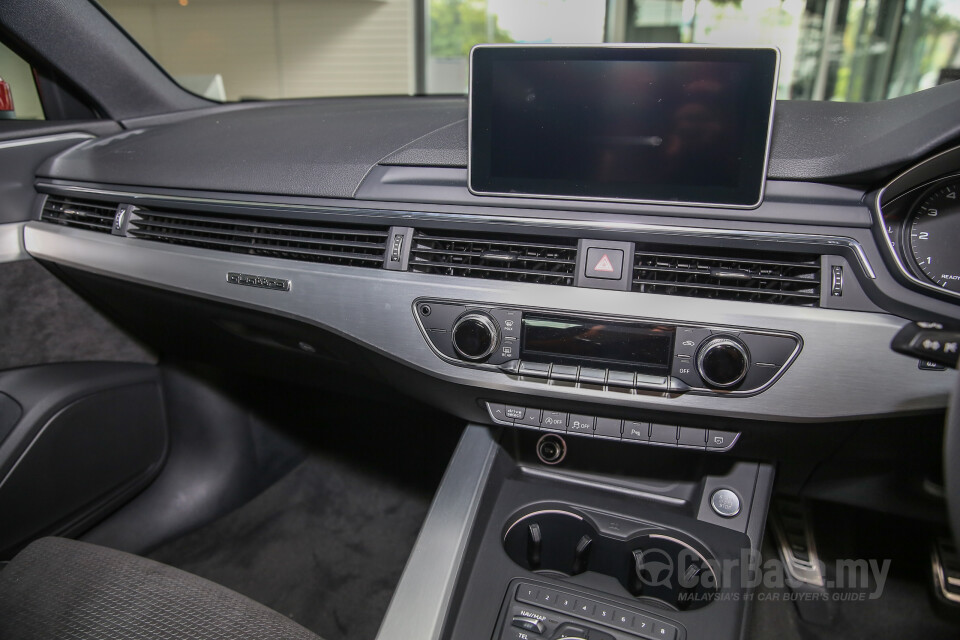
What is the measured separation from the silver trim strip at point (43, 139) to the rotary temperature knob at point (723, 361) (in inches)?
57.9

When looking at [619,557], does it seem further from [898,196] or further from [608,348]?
[898,196]

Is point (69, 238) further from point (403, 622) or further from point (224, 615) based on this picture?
point (403, 622)

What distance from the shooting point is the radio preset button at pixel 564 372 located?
92 cm

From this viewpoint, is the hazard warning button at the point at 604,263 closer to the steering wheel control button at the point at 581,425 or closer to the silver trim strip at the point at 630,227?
the silver trim strip at the point at 630,227

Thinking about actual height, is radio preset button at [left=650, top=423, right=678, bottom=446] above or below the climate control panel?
below

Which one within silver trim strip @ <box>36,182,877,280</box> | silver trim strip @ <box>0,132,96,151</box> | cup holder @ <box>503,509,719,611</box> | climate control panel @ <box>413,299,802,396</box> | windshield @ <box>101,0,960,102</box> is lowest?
cup holder @ <box>503,509,719,611</box>

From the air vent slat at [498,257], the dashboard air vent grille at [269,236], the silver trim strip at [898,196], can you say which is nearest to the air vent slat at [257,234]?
the dashboard air vent grille at [269,236]

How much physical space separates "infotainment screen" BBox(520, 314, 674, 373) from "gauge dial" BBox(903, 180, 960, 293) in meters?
0.33

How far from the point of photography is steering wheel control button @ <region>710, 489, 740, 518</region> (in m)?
1.08

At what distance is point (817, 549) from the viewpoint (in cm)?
147

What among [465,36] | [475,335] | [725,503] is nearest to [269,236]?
[475,335]

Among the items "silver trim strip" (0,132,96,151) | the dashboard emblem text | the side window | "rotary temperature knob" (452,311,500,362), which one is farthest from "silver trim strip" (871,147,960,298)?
the side window

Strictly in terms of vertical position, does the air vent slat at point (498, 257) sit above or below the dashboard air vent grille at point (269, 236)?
above

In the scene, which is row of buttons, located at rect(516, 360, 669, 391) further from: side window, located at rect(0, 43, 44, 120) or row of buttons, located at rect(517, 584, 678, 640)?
side window, located at rect(0, 43, 44, 120)
